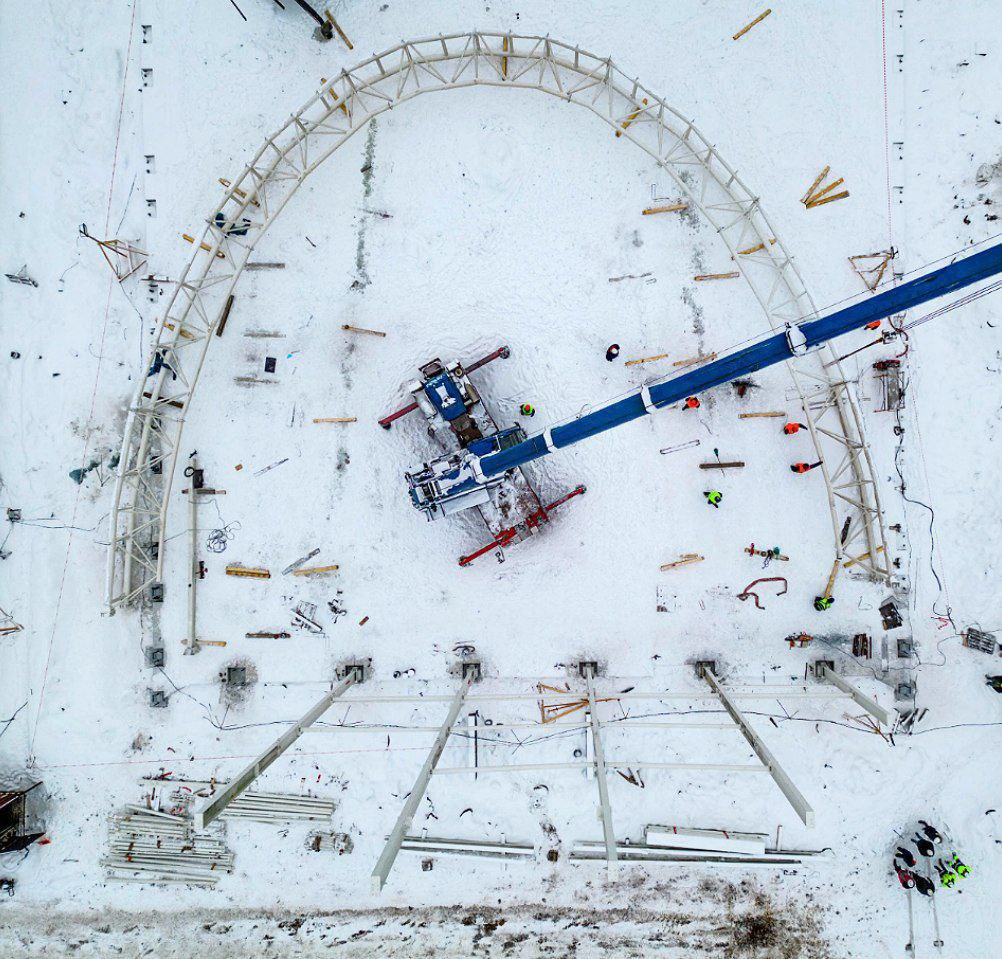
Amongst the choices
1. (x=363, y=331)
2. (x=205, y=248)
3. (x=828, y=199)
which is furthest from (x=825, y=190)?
(x=205, y=248)

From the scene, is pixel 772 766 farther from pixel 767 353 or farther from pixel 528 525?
pixel 767 353

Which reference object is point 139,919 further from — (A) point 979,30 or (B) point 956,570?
(A) point 979,30

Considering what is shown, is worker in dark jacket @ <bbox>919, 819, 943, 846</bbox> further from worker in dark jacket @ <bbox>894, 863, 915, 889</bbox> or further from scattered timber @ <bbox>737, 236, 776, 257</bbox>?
scattered timber @ <bbox>737, 236, 776, 257</bbox>

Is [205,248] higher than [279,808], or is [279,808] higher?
[205,248]

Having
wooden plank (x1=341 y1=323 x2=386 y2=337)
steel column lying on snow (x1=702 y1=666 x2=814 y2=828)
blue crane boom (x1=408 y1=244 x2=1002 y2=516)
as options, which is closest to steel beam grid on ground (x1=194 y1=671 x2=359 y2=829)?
blue crane boom (x1=408 y1=244 x2=1002 y2=516)

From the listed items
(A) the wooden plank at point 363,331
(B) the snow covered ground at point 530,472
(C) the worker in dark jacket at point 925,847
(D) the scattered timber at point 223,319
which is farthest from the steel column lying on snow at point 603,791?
(D) the scattered timber at point 223,319
